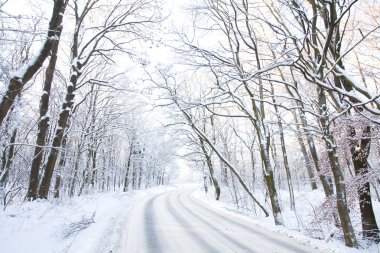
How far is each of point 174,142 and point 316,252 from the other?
1887 cm

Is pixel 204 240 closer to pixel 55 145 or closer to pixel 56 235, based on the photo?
pixel 56 235

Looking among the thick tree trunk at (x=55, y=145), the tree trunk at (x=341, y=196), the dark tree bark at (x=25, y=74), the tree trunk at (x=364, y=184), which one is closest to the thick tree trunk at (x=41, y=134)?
the thick tree trunk at (x=55, y=145)

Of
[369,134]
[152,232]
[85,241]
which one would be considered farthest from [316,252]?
[85,241]

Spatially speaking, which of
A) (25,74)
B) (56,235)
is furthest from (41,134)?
(25,74)

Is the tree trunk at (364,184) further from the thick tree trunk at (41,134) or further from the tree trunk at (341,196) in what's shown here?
the thick tree trunk at (41,134)

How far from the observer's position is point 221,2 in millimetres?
10281

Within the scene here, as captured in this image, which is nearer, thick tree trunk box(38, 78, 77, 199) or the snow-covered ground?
the snow-covered ground

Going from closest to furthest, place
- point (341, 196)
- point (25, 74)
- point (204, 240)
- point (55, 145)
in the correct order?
1. point (25, 74)
2. point (341, 196)
3. point (204, 240)
4. point (55, 145)

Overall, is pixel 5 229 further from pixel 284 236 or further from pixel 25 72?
pixel 284 236

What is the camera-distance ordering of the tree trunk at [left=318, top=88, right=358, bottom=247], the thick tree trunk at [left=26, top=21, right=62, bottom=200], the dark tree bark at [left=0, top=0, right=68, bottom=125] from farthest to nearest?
the thick tree trunk at [left=26, top=21, right=62, bottom=200] < the tree trunk at [left=318, top=88, right=358, bottom=247] < the dark tree bark at [left=0, top=0, right=68, bottom=125]

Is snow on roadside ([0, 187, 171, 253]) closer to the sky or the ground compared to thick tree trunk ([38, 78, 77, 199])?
closer to the ground

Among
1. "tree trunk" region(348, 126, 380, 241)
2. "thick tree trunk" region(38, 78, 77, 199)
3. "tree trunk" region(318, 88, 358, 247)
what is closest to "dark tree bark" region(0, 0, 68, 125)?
"thick tree trunk" region(38, 78, 77, 199)

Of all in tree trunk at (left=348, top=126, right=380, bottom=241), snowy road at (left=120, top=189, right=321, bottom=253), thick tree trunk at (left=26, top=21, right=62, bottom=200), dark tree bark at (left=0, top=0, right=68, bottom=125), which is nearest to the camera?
dark tree bark at (left=0, top=0, right=68, bottom=125)

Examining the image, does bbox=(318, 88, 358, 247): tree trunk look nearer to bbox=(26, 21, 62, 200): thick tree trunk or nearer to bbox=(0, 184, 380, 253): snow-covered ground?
bbox=(0, 184, 380, 253): snow-covered ground
